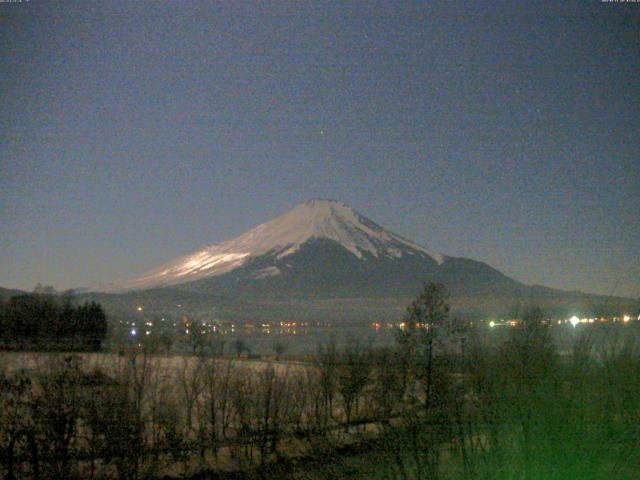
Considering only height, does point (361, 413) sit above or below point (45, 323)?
below

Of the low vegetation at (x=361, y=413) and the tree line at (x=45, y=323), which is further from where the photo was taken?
the tree line at (x=45, y=323)

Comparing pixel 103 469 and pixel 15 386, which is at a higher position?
pixel 15 386

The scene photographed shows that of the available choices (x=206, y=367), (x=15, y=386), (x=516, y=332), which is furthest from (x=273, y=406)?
(x=516, y=332)

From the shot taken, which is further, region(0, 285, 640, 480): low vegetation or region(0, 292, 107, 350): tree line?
region(0, 292, 107, 350): tree line

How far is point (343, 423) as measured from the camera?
68.8 ft

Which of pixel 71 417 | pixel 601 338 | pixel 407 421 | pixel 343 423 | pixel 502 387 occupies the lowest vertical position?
pixel 343 423

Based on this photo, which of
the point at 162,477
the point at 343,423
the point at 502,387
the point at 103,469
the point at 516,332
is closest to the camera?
the point at 502,387

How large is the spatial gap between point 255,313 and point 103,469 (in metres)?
139

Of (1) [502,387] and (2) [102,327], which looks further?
(2) [102,327]

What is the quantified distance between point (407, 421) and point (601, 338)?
1738 millimetres

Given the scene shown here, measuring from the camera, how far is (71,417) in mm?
10727

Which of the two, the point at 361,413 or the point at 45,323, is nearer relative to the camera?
the point at 361,413

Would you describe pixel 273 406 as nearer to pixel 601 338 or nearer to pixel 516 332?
pixel 516 332

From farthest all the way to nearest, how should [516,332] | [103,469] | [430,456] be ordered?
[103,469] < [516,332] < [430,456]
